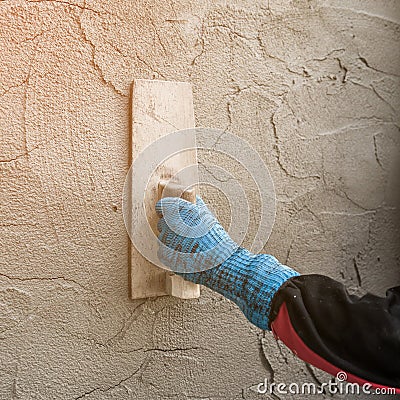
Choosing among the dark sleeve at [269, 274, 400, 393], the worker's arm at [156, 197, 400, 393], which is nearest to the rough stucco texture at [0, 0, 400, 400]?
the worker's arm at [156, 197, 400, 393]

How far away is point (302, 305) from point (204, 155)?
16.5 inches

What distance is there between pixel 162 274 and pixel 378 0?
822 mm

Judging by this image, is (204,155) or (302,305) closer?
(302,305)

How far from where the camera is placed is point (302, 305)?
0.70 m

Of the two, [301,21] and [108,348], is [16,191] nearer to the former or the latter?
[108,348]

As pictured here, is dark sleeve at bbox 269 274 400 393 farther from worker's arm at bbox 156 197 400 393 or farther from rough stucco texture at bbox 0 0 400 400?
rough stucco texture at bbox 0 0 400 400

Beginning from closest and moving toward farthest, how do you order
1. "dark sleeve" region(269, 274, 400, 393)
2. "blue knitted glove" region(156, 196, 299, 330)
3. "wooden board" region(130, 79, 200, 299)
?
"dark sleeve" region(269, 274, 400, 393)
"blue knitted glove" region(156, 196, 299, 330)
"wooden board" region(130, 79, 200, 299)

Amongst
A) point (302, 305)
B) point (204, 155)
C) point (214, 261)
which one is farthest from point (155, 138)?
point (302, 305)

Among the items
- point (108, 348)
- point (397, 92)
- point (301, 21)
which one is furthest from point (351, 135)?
point (108, 348)

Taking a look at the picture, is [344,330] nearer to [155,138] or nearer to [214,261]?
[214,261]

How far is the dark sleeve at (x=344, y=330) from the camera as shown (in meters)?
0.66

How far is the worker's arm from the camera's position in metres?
0.67

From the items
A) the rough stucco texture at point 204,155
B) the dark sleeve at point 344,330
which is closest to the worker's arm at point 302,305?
the dark sleeve at point 344,330

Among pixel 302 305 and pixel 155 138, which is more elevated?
pixel 155 138
